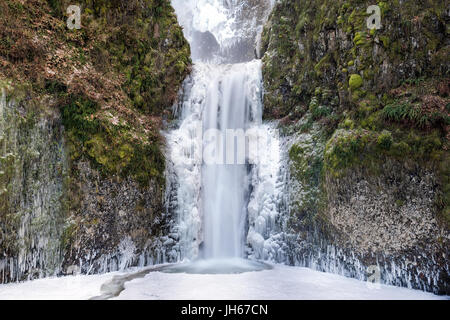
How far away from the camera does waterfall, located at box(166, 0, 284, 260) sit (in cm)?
770

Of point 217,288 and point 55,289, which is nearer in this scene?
point 55,289

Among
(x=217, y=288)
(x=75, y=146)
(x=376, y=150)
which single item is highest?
(x=75, y=146)

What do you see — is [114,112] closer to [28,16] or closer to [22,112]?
[22,112]

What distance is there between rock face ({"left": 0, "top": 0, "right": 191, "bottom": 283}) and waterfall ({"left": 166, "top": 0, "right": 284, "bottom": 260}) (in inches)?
27.2

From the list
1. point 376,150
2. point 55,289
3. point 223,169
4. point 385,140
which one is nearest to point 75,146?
point 55,289

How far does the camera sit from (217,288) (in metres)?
5.15

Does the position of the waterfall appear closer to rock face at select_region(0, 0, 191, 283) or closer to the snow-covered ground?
rock face at select_region(0, 0, 191, 283)

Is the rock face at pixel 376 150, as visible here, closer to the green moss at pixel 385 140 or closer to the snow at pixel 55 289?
the green moss at pixel 385 140

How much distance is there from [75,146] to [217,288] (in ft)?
13.4

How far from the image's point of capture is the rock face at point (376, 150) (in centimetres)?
520

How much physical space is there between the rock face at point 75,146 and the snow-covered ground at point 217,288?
48 centimetres

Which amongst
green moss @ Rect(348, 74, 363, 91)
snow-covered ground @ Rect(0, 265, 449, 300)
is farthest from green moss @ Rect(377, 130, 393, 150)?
snow-covered ground @ Rect(0, 265, 449, 300)

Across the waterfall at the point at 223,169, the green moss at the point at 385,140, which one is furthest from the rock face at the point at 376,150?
the waterfall at the point at 223,169

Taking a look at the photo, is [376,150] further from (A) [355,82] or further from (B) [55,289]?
(B) [55,289]
